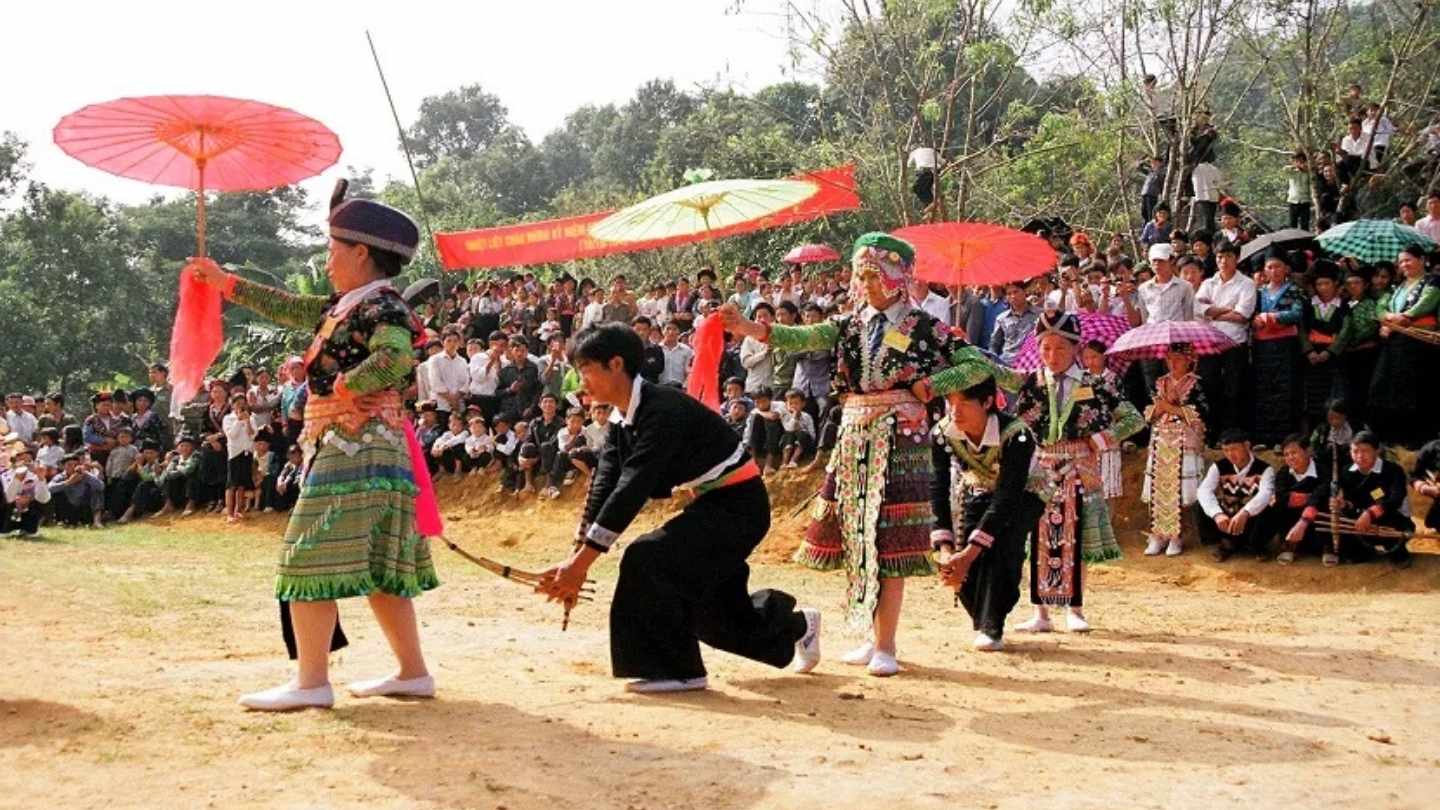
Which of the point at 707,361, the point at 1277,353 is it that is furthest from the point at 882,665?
the point at 1277,353

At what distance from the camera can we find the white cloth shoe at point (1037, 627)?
26.3ft

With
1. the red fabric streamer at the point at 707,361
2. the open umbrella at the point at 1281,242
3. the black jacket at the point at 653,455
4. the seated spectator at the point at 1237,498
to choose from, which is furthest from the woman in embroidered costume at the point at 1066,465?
the open umbrella at the point at 1281,242

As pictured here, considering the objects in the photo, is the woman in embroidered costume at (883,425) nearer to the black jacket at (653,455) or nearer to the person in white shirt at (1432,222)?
the black jacket at (653,455)

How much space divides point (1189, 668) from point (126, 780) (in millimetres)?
4727

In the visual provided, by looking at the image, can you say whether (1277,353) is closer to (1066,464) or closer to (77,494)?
(1066,464)

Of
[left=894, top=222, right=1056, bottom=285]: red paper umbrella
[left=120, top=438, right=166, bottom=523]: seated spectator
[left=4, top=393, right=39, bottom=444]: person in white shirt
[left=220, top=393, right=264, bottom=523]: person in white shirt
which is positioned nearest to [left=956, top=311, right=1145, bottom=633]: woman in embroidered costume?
[left=894, top=222, right=1056, bottom=285]: red paper umbrella

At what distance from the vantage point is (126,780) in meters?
4.40

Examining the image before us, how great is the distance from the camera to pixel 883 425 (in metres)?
6.36

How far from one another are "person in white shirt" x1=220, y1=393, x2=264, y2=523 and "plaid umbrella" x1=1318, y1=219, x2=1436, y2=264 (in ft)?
40.5

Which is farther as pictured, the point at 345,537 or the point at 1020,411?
the point at 1020,411

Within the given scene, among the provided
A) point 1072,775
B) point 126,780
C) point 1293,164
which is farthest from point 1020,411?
point 1293,164

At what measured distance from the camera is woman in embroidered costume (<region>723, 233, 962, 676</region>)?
6309 millimetres

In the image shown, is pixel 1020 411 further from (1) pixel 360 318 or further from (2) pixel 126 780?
(2) pixel 126 780

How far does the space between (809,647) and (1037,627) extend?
87.9 inches
